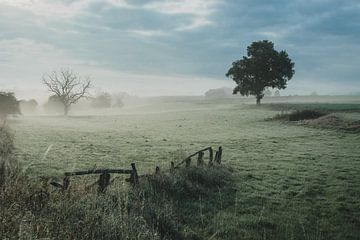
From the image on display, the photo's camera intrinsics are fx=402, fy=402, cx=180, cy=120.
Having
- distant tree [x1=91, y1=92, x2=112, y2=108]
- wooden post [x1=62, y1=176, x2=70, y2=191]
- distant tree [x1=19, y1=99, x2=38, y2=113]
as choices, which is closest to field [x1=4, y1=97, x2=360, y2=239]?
wooden post [x1=62, y1=176, x2=70, y2=191]

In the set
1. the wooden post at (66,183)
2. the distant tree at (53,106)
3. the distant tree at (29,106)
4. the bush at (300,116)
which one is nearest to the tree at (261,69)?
the bush at (300,116)

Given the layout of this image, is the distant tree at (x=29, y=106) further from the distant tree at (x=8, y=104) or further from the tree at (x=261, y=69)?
the tree at (x=261, y=69)

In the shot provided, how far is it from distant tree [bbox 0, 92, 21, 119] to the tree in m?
48.5

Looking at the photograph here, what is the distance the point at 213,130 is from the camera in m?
52.3

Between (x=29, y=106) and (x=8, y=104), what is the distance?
6295 centimetres

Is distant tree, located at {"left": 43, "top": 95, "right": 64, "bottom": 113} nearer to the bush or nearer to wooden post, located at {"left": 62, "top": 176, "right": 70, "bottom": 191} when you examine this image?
the bush

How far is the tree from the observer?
306ft

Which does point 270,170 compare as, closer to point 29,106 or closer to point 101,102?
point 29,106

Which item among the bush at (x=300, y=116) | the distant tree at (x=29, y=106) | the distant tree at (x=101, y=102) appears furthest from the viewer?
the distant tree at (x=101, y=102)

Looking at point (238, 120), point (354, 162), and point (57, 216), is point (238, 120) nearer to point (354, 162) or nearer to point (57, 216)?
point (354, 162)

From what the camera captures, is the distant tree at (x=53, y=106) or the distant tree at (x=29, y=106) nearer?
the distant tree at (x=53, y=106)

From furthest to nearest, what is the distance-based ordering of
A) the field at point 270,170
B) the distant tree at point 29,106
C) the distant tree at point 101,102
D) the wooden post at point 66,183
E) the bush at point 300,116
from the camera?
the distant tree at point 101,102, the distant tree at point 29,106, the bush at point 300,116, the field at point 270,170, the wooden post at point 66,183

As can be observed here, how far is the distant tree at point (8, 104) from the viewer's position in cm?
7881

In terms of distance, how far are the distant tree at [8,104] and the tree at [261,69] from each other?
1910 inches
